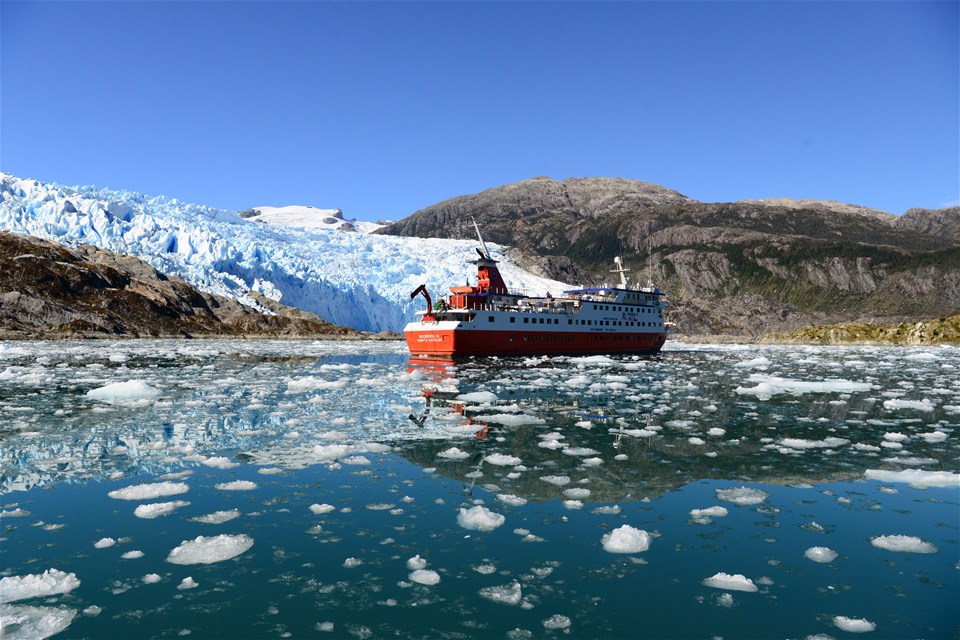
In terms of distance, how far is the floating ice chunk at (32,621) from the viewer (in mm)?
3682

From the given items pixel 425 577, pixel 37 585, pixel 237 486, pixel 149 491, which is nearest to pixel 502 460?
pixel 237 486

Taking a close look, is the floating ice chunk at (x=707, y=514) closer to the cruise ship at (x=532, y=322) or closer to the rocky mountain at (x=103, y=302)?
the cruise ship at (x=532, y=322)

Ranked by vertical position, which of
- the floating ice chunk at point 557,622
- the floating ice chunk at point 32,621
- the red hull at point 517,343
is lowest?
the red hull at point 517,343

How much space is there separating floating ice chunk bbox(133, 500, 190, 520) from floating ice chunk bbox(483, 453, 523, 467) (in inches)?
159

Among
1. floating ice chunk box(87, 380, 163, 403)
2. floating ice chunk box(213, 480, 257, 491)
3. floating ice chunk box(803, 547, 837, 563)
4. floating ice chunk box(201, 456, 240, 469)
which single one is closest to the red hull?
floating ice chunk box(87, 380, 163, 403)

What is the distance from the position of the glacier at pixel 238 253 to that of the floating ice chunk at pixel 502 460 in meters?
66.6

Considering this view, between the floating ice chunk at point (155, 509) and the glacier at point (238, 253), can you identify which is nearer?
the floating ice chunk at point (155, 509)

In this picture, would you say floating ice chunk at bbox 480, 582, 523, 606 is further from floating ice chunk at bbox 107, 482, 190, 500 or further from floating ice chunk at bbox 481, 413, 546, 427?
floating ice chunk at bbox 481, 413, 546, 427

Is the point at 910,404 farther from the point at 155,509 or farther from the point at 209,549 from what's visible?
the point at 155,509

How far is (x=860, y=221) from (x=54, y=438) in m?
230

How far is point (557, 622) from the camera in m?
3.87

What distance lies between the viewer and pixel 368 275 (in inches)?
3078

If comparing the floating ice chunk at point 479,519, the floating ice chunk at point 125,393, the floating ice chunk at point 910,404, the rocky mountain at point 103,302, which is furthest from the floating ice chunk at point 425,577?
the rocky mountain at point 103,302

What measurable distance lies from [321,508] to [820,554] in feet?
16.3
